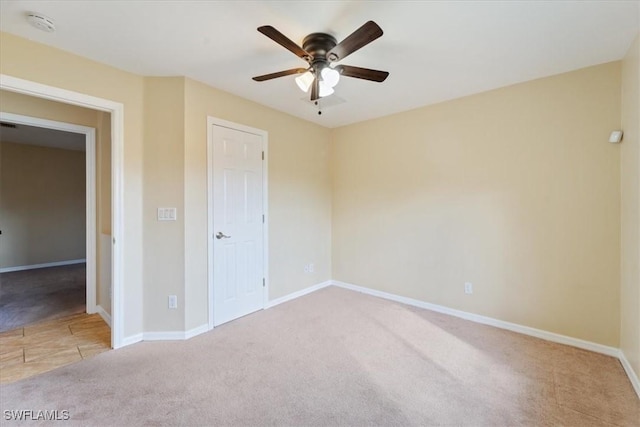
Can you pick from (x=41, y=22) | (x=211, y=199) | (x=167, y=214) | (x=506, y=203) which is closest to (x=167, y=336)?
(x=167, y=214)

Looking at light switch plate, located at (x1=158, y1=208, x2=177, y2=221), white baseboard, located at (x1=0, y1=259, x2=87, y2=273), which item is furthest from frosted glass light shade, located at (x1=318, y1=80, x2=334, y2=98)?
white baseboard, located at (x1=0, y1=259, x2=87, y2=273)

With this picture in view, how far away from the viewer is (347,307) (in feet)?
11.5

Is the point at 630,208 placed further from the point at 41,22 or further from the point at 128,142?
the point at 41,22

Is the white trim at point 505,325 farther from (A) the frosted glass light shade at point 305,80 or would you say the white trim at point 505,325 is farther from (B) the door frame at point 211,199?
(A) the frosted glass light shade at point 305,80

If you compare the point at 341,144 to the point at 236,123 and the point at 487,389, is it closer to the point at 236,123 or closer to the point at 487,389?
the point at 236,123

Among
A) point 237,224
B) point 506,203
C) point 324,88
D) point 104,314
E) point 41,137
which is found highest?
point 41,137

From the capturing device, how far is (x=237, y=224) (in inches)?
126

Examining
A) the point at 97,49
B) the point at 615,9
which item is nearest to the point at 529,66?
the point at 615,9

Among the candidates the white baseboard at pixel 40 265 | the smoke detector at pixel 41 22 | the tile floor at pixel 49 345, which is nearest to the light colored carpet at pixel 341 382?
the tile floor at pixel 49 345

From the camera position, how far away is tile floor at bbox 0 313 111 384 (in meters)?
2.20

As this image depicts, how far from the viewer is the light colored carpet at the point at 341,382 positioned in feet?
5.63

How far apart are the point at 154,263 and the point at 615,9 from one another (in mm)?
3956

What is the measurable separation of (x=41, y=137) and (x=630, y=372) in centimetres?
823

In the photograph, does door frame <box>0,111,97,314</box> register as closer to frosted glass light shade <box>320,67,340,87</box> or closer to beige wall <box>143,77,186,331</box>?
beige wall <box>143,77,186,331</box>
